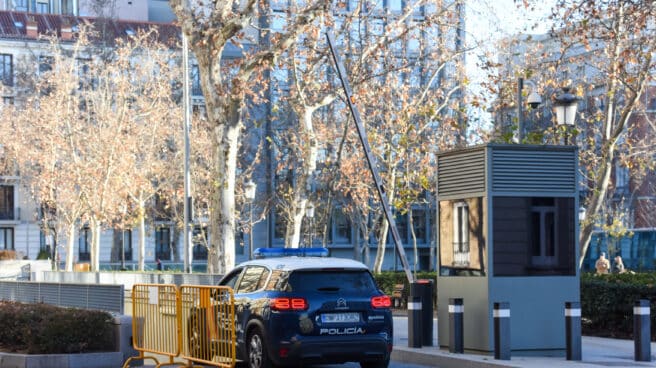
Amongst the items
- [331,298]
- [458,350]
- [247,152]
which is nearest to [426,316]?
[458,350]

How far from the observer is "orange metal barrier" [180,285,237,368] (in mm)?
13727

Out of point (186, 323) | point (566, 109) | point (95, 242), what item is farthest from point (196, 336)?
point (95, 242)

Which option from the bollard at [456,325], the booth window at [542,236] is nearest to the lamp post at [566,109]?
the booth window at [542,236]

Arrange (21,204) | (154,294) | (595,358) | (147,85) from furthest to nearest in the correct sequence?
(21,204) → (147,85) → (595,358) → (154,294)

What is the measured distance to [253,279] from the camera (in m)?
15.2

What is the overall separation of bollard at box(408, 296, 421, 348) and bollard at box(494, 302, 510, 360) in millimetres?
2597

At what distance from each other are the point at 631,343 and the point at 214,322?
8.10 meters

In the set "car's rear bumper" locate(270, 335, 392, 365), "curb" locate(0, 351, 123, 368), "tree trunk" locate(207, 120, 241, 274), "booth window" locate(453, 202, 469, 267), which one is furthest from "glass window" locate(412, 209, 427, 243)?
"car's rear bumper" locate(270, 335, 392, 365)

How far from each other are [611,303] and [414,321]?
4773mm

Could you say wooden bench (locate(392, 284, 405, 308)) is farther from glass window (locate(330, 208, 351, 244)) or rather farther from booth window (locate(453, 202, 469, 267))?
glass window (locate(330, 208, 351, 244))

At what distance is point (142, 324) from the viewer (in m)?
A: 15.6

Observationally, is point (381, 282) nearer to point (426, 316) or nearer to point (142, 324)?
point (426, 316)

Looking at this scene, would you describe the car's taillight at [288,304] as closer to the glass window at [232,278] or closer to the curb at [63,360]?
the glass window at [232,278]

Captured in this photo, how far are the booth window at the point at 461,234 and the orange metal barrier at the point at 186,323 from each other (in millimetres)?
4173
